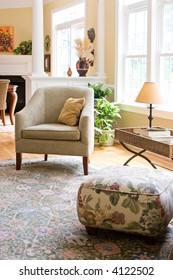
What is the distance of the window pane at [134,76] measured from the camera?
20.7 feet

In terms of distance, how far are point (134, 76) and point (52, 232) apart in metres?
3.98

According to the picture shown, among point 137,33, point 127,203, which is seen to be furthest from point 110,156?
point 127,203

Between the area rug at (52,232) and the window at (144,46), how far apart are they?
6.83ft

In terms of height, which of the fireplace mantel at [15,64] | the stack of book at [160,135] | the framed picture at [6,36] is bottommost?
the stack of book at [160,135]

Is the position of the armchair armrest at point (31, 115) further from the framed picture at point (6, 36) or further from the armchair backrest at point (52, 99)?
the framed picture at point (6, 36)

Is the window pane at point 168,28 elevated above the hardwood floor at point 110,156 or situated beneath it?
elevated above

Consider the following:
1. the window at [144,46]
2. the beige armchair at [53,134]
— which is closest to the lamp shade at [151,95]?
the beige armchair at [53,134]

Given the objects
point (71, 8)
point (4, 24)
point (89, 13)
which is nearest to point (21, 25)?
point (4, 24)

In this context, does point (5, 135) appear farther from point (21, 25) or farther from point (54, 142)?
point (21, 25)

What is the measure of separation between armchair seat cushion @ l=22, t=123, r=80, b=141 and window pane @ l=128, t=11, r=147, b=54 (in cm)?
210

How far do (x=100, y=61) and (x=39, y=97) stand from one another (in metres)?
2.22

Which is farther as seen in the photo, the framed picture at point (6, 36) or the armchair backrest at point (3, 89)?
the framed picture at point (6, 36)

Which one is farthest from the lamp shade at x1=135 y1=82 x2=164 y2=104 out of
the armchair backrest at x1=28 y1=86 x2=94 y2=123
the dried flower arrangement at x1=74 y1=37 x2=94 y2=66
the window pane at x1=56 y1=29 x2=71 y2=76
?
the window pane at x1=56 y1=29 x2=71 y2=76

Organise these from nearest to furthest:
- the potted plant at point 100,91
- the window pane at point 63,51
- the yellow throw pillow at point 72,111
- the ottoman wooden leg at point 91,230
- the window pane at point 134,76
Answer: the ottoman wooden leg at point 91,230 < the yellow throw pillow at point 72,111 < the window pane at point 134,76 < the potted plant at point 100,91 < the window pane at point 63,51
